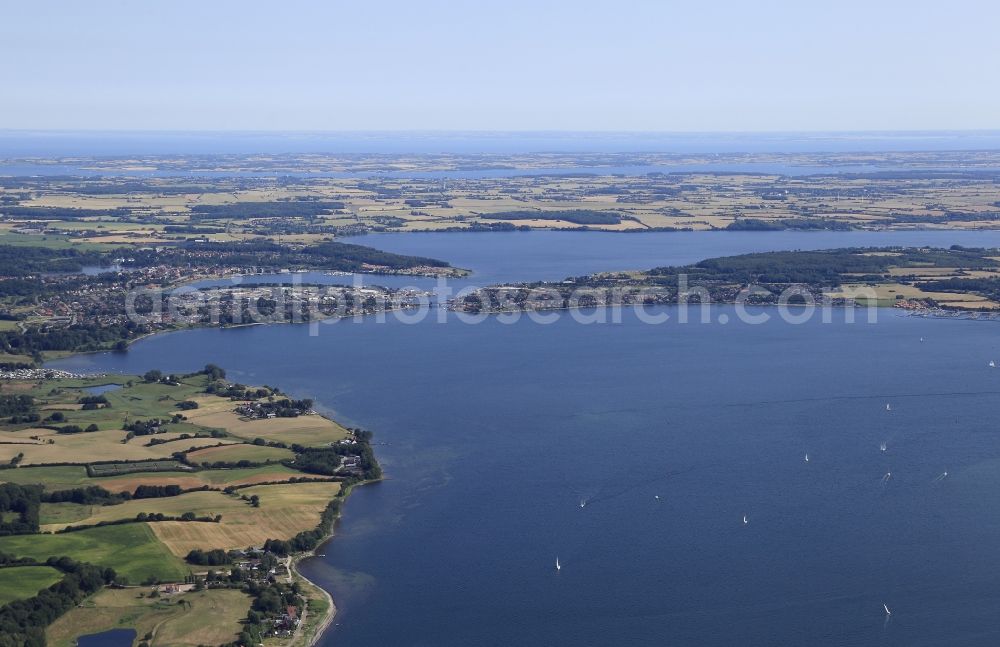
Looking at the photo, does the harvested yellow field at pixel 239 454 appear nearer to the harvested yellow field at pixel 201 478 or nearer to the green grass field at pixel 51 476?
the harvested yellow field at pixel 201 478

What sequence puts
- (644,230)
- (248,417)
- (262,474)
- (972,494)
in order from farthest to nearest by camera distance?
(644,230) → (248,417) → (262,474) → (972,494)

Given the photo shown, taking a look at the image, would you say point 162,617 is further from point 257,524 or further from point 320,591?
point 257,524

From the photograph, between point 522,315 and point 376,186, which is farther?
point 376,186

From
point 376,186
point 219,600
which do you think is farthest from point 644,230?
point 219,600

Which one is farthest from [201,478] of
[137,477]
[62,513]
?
[62,513]

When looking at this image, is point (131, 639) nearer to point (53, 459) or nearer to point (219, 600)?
point (219, 600)

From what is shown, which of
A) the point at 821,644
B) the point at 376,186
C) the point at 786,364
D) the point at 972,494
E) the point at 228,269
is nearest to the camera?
the point at 821,644
